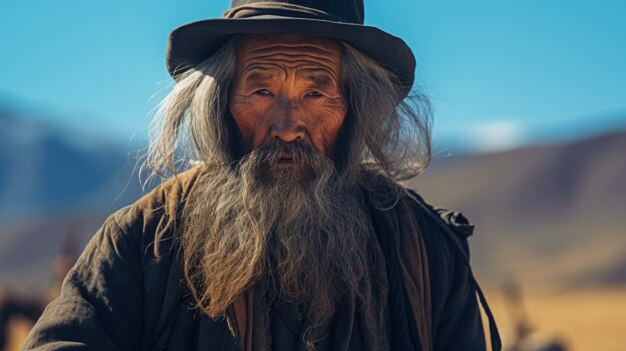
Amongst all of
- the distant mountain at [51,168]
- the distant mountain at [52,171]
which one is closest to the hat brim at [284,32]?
the distant mountain at [52,171]

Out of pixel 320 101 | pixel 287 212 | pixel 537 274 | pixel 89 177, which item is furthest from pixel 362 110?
pixel 89 177

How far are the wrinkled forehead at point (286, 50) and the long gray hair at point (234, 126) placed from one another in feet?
0.15

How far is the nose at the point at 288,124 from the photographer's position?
3441 millimetres

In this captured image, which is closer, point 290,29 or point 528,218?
point 290,29

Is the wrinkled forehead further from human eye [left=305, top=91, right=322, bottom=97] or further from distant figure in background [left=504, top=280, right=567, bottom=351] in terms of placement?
distant figure in background [left=504, top=280, right=567, bottom=351]

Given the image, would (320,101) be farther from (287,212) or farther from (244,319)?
(244,319)

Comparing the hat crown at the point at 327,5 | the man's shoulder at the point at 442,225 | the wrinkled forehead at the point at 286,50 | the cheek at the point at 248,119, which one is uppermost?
the hat crown at the point at 327,5

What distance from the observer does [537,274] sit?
4738cm

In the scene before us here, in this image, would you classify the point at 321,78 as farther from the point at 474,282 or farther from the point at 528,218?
the point at 528,218

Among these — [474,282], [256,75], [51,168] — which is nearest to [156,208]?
[256,75]

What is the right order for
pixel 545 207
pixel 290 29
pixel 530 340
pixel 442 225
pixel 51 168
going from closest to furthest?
pixel 290 29, pixel 442 225, pixel 530 340, pixel 545 207, pixel 51 168

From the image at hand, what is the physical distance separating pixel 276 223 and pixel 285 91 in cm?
45

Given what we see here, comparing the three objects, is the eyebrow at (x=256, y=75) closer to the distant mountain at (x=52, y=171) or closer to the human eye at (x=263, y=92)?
the human eye at (x=263, y=92)

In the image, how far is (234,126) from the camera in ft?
11.9
